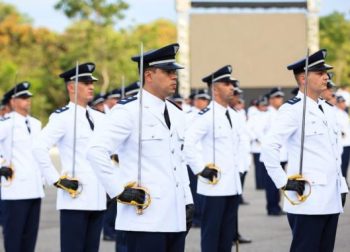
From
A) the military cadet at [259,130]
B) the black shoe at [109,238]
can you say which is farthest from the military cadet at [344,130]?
the black shoe at [109,238]

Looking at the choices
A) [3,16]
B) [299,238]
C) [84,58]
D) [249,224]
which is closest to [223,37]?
[84,58]

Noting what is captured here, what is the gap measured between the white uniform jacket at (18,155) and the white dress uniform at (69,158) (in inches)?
57.8

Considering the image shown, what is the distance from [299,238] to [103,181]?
Answer: 1.98 metres

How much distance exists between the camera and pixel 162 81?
6.14 metres

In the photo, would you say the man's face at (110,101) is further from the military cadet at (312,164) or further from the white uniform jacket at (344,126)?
the white uniform jacket at (344,126)

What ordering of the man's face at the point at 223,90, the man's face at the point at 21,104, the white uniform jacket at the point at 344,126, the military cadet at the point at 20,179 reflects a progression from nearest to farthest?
1. the military cadet at the point at 20,179
2. the man's face at the point at 223,90
3. the man's face at the point at 21,104
4. the white uniform jacket at the point at 344,126

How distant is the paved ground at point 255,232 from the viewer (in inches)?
432

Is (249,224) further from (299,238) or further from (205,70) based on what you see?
(205,70)

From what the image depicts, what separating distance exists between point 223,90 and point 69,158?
2.13 m

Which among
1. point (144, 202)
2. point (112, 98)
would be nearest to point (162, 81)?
point (144, 202)

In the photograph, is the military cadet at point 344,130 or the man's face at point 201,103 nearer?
the man's face at point 201,103

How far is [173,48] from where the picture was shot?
6.21 metres

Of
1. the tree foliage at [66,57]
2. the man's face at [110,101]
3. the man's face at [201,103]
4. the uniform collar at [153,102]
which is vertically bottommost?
the uniform collar at [153,102]

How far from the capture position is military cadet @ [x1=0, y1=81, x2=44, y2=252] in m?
9.59
